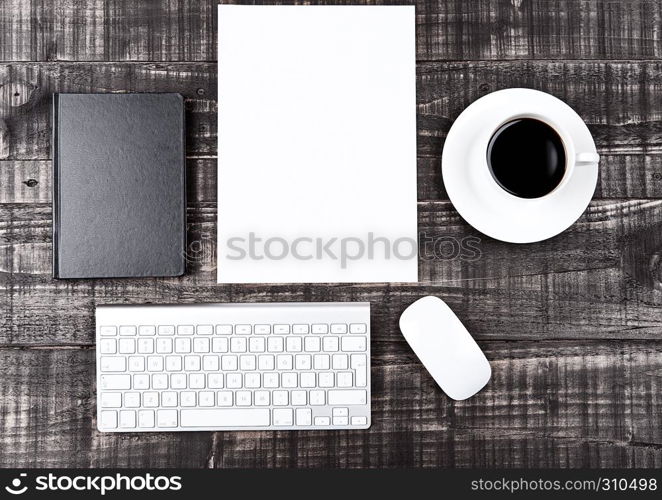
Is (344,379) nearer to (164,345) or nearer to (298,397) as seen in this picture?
(298,397)

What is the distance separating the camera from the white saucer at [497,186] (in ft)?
2.02

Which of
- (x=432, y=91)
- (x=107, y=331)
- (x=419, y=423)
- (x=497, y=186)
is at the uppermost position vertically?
(x=432, y=91)

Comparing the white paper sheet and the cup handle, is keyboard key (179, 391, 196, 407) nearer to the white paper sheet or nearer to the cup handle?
the white paper sheet

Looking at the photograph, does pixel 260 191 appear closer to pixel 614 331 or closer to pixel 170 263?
pixel 170 263

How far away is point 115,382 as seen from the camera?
0.63 meters

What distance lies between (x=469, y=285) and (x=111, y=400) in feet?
1.45

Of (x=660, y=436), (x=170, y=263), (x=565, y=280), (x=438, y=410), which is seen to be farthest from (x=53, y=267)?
(x=660, y=436)

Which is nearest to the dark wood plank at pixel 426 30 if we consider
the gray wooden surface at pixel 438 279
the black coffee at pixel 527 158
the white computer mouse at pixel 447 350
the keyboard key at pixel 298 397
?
the gray wooden surface at pixel 438 279

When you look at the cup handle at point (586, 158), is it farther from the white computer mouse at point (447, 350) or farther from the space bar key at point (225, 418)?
the space bar key at point (225, 418)

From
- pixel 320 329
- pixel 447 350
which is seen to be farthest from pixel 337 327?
pixel 447 350

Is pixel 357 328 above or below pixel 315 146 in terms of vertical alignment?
below

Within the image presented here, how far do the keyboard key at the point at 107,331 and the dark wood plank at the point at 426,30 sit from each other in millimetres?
322

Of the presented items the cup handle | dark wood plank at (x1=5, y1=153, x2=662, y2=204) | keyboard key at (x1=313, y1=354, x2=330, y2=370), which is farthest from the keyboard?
the cup handle

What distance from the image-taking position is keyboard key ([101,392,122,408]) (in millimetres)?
626
